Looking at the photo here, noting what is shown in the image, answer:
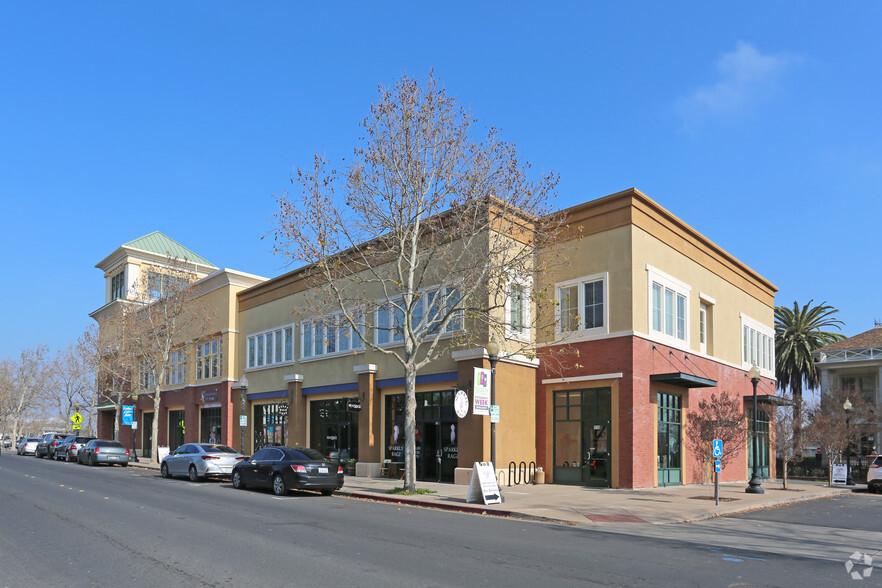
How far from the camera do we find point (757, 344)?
3581cm

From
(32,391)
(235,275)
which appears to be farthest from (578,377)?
(32,391)

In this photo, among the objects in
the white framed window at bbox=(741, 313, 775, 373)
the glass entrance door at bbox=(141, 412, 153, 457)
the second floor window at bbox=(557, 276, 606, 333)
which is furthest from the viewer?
the glass entrance door at bbox=(141, 412, 153, 457)

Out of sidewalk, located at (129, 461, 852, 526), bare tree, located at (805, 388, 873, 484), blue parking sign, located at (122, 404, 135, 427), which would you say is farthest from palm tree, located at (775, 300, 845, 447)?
blue parking sign, located at (122, 404, 135, 427)

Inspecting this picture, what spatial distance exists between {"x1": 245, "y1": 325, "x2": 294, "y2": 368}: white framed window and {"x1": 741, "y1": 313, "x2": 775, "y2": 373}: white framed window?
2178 cm

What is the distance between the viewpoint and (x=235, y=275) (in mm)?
41688

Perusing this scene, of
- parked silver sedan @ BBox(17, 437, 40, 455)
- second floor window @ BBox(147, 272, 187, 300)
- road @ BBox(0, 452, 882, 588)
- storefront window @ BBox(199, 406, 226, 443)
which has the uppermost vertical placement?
second floor window @ BBox(147, 272, 187, 300)

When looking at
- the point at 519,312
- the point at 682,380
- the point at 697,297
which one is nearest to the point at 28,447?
the point at 519,312

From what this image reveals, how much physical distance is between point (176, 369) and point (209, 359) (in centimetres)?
555

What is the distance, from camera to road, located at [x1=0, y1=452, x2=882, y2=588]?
9078 mm

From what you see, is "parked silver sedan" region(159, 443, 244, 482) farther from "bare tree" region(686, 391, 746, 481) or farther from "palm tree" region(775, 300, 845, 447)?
"palm tree" region(775, 300, 845, 447)

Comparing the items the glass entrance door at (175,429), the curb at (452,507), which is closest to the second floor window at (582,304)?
the curb at (452,507)

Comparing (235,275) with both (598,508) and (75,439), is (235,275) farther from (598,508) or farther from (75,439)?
(598,508)

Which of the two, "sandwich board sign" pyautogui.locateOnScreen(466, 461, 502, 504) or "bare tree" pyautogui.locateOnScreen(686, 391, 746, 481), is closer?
"sandwich board sign" pyautogui.locateOnScreen(466, 461, 502, 504)

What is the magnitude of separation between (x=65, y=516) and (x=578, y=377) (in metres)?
16.3
